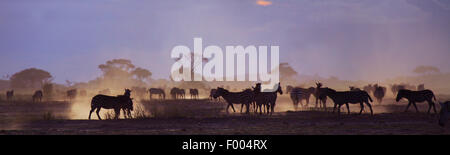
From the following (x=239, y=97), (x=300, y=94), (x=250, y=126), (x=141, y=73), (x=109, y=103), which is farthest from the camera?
(x=141, y=73)

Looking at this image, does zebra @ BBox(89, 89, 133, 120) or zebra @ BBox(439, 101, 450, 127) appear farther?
zebra @ BBox(89, 89, 133, 120)

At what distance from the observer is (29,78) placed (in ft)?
307

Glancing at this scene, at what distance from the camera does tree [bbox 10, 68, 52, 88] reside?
3642 inches

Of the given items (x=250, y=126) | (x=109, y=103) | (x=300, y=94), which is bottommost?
(x=250, y=126)

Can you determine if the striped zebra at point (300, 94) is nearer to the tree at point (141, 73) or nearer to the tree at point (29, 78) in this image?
the tree at point (29, 78)

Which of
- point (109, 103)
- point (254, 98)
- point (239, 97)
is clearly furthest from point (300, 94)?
point (109, 103)

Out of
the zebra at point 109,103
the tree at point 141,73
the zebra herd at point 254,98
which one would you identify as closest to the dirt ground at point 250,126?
the zebra at point 109,103

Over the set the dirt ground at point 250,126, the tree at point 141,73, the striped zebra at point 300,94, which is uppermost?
the tree at point 141,73

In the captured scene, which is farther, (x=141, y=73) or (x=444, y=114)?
(x=141, y=73)

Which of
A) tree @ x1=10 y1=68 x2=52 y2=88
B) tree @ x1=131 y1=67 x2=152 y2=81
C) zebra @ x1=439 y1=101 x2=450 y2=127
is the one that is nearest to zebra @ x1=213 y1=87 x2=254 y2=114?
zebra @ x1=439 y1=101 x2=450 y2=127

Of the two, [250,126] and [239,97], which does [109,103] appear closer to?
[239,97]

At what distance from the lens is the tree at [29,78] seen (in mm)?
92500

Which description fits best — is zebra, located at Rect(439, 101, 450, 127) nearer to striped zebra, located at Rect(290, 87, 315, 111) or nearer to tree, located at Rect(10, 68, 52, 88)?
striped zebra, located at Rect(290, 87, 315, 111)
